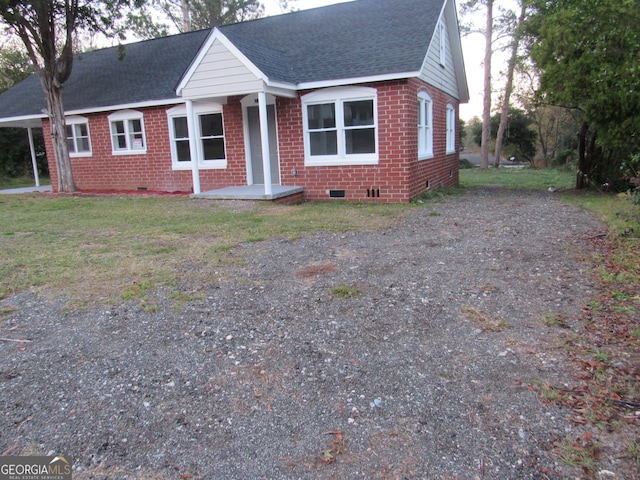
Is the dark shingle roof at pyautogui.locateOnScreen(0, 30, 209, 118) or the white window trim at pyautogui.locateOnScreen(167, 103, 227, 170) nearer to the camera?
the white window trim at pyautogui.locateOnScreen(167, 103, 227, 170)

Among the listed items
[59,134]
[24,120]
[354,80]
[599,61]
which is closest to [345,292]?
[354,80]

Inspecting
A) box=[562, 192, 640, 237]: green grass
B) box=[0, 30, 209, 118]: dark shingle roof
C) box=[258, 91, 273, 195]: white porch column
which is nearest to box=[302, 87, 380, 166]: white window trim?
box=[258, 91, 273, 195]: white porch column

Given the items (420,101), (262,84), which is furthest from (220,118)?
(420,101)

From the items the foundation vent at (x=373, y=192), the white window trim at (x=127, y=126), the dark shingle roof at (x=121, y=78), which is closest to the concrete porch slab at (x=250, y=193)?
the foundation vent at (x=373, y=192)

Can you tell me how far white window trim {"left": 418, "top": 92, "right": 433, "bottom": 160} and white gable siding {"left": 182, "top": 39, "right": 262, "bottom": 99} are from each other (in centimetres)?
432

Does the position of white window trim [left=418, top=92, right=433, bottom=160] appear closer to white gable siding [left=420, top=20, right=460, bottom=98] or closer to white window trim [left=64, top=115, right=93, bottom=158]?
white gable siding [left=420, top=20, right=460, bottom=98]

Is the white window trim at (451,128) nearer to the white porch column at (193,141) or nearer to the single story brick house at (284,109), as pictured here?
the single story brick house at (284,109)

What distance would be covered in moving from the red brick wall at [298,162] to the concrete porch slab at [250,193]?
556 mm

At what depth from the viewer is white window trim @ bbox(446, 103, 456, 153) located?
1564 cm

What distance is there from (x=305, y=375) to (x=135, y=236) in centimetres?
552

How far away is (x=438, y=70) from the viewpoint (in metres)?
→ 13.4

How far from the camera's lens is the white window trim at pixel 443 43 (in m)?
13.4

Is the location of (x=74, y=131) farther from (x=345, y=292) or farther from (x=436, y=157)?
(x=345, y=292)

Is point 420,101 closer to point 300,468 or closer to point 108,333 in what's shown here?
point 108,333
